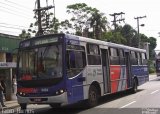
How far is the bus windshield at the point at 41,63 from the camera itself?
13.8 meters

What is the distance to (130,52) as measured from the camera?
22609mm

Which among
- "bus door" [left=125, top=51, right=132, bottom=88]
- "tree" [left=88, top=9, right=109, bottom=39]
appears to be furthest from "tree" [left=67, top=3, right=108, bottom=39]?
"bus door" [left=125, top=51, right=132, bottom=88]

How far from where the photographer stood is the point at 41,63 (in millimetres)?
14094

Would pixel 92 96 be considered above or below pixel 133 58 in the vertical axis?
below

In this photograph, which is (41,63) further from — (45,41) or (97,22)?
(97,22)

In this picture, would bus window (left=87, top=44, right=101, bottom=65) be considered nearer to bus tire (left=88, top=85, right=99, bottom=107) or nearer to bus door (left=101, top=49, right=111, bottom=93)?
bus door (left=101, top=49, right=111, bottom=93)

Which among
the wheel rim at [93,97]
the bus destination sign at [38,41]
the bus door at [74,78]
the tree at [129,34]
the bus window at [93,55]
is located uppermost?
the tree at [129,34]

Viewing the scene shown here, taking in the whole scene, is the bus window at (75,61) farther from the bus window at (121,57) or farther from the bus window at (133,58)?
the bus window at (133,58)

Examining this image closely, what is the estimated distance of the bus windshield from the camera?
13.8 m

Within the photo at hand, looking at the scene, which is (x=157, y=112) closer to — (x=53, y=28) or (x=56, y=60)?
(x=56, y=60)

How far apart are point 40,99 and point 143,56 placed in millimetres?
13636

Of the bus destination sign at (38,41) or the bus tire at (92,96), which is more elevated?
the bus destination sign at (38,41)

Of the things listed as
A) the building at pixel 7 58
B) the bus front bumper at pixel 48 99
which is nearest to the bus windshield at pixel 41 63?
the bus front bumper at pixel 48 99

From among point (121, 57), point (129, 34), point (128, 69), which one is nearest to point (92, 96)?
point (121, 57)
